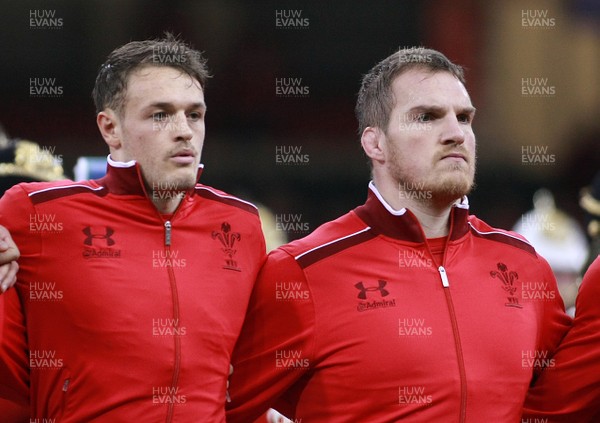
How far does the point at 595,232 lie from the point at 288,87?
10.1 feet

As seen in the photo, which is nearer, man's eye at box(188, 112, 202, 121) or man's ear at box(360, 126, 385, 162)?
man's eye at box(188, 112, 202, 121)

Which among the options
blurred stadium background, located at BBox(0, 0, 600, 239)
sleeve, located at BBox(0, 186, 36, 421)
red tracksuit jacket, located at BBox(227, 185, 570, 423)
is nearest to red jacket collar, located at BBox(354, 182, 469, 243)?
red tracksuit jacket, located at BBox(227, 185, 570, 423)

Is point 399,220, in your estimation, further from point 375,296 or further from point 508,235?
point 508,235

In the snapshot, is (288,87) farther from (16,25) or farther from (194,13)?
(16,25)

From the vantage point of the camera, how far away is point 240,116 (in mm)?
7223

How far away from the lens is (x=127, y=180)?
313 centimetres

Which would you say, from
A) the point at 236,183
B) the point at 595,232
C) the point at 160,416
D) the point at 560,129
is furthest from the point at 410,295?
the point at 560,129

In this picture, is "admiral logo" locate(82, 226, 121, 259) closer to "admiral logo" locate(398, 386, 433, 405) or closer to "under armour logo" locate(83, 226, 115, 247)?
"under armour logo" locate(83, 226, 115, 247)

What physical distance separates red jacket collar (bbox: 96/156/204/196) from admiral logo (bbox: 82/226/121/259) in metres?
0.15

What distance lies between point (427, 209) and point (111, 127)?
0.98m

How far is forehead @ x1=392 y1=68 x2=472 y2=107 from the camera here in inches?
130

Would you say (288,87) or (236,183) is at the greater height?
(288,87)

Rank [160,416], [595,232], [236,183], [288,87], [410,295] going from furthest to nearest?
[288,87]
[236,183]
[595,232]
[410,295]
[160,416]

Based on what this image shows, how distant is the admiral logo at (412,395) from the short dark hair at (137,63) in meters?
1.09
